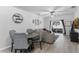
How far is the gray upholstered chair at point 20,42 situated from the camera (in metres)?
2.54

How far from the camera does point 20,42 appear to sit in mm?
2594

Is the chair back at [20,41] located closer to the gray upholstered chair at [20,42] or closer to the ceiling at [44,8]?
the gray upholstered chair at [20,42]

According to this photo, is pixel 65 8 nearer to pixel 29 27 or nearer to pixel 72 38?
pixel 72 38

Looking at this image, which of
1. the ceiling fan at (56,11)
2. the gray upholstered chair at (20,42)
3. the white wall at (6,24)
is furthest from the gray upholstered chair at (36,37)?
the ceiling fan at (56,11)

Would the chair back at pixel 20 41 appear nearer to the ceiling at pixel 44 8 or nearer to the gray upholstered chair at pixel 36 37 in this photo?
the gray upholstered chair at pixel 36 37

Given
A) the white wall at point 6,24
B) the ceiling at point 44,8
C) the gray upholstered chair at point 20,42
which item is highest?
the ceiling at point 44,8

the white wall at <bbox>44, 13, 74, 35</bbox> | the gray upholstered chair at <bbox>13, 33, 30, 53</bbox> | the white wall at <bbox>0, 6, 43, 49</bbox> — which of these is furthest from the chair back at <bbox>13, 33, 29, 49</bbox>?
the white wall at <bbox>44, 13, 74, 35</bbox>

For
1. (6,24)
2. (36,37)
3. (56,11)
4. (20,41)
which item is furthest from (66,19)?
(6,24)

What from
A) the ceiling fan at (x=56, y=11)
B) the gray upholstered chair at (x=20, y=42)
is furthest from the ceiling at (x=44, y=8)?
the gray upholstered chair at (x=20, y=42)

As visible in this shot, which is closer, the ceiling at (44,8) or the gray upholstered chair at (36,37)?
the ceiling at (44,8)

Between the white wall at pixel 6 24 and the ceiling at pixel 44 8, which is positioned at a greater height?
the ceiling at pixel 44 8

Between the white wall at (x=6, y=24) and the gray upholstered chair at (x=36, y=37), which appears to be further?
the gray upholstered chair at (x=36, y=37)

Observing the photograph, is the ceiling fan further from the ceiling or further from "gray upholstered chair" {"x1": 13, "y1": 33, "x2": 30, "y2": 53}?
"gray upholstered chair" {"x1": 13, "y1": 33, "x2": 30, "y2": 53}
